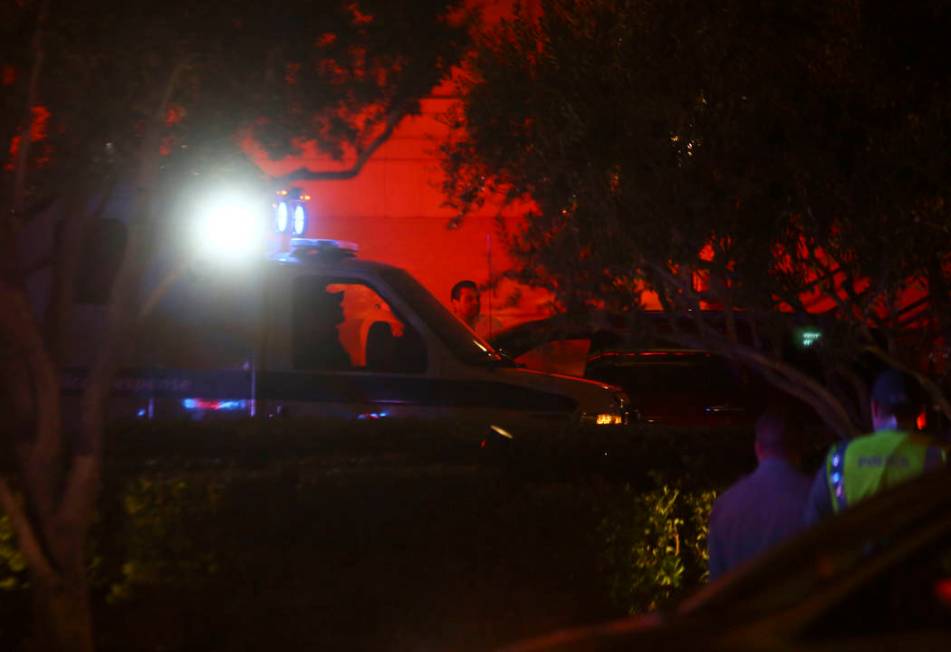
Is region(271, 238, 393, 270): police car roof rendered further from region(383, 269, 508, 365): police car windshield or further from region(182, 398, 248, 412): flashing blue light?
region(182, 398, 248, 412): flashing blue light

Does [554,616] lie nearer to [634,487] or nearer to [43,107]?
[634,487]

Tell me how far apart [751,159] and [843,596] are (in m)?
5.08

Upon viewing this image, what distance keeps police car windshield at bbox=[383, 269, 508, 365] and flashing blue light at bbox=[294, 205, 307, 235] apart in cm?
79

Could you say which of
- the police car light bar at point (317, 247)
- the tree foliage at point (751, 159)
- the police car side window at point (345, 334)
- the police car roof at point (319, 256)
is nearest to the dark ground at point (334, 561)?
the tree foliage at point (751, 159)

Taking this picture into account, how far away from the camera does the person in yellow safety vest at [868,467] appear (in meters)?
4.87

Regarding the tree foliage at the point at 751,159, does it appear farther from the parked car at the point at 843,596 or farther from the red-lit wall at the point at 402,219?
the red-lit wall at the point at 402,219

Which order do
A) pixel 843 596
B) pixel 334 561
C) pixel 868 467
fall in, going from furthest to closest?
1. pixel 334 561
2. pixel 868 467
3. pixel 843 596

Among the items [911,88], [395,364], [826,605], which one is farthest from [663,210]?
[826,605]

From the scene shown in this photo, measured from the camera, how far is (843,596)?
2818 mm

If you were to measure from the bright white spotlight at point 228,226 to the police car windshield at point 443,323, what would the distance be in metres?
1.37

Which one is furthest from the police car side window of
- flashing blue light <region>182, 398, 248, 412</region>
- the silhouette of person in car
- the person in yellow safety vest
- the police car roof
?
the person in yellow safety vest

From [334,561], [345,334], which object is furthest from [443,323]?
[334,561]

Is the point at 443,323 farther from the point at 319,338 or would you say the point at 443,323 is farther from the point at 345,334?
the point at 319,338

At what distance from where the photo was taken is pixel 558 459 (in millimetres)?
8031
